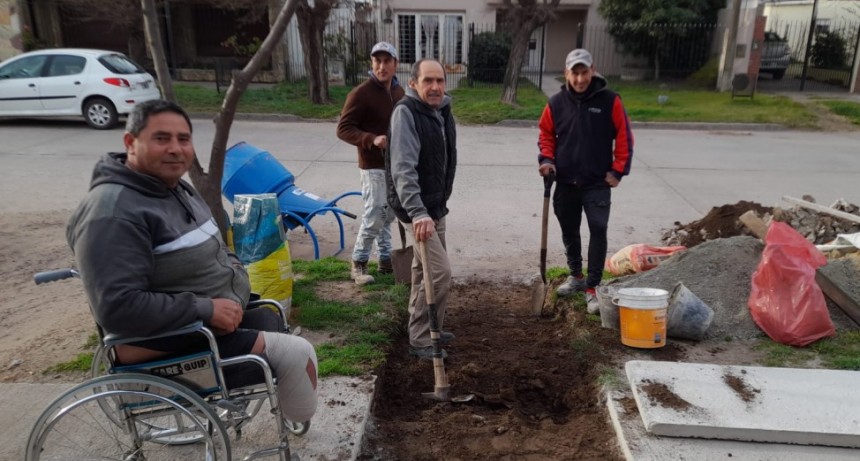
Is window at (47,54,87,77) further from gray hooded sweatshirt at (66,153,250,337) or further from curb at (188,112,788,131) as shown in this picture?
gray hooded sweatshirt at (66,153,250,337)

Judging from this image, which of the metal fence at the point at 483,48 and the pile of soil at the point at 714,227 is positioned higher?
the metal fence at the point at 483,48

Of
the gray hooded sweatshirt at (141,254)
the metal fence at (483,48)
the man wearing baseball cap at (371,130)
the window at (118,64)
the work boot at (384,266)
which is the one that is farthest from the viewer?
the metal fence at (483,48)

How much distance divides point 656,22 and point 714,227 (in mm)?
17722

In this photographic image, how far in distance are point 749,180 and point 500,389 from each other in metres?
7.28

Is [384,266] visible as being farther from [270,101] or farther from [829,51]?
[829,51]

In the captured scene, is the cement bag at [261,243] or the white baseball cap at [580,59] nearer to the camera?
the cement bag at [261,243]

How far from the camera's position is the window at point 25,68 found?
41.1 ft

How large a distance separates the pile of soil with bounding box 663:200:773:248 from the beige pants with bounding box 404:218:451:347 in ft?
10.2

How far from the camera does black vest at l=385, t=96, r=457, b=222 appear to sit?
382cm

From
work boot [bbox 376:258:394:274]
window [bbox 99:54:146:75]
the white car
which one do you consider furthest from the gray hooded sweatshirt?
window [bbox 99:54:146:75]

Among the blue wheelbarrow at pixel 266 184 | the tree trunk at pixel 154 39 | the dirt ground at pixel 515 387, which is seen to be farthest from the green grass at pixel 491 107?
the tree trunk at pixel 154 39

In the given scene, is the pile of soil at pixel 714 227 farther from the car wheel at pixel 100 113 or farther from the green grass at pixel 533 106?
the car wheel at pixel 100 113

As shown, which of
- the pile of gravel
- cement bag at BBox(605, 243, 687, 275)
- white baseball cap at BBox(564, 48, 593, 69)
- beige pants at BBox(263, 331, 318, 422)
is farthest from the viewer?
cement bag at BBox(605, 243, 687, 275)

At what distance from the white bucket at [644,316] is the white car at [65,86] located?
1184 cm
